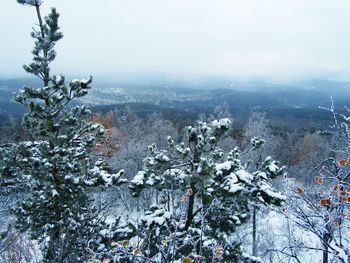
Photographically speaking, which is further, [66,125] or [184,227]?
[66,125]

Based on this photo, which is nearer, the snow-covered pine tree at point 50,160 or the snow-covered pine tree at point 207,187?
the snow-covered pine tree at point 207,187

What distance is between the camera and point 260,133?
31234mm

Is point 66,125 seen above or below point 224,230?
above

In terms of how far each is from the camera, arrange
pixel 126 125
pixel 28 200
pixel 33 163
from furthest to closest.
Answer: pixel 126 125
pixel 28 200
pixel 33 163

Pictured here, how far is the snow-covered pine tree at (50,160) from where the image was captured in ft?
25.7

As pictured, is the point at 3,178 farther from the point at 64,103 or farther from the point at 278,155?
the point at 278,155

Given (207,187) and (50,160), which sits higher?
(50,160)

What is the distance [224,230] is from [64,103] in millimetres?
5904

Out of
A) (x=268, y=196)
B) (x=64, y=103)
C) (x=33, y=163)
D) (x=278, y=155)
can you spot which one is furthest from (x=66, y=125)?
(x=278, y=155)

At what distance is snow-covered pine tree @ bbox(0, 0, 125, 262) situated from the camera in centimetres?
783

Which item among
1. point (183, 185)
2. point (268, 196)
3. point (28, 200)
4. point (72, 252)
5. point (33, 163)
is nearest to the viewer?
point (72, 252)

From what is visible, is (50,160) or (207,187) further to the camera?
(50,160)

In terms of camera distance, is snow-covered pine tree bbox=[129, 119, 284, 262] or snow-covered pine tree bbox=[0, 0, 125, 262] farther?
snow-covered pine tree bbox=[0, 0, 125, 262]

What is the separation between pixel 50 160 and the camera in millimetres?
7809
